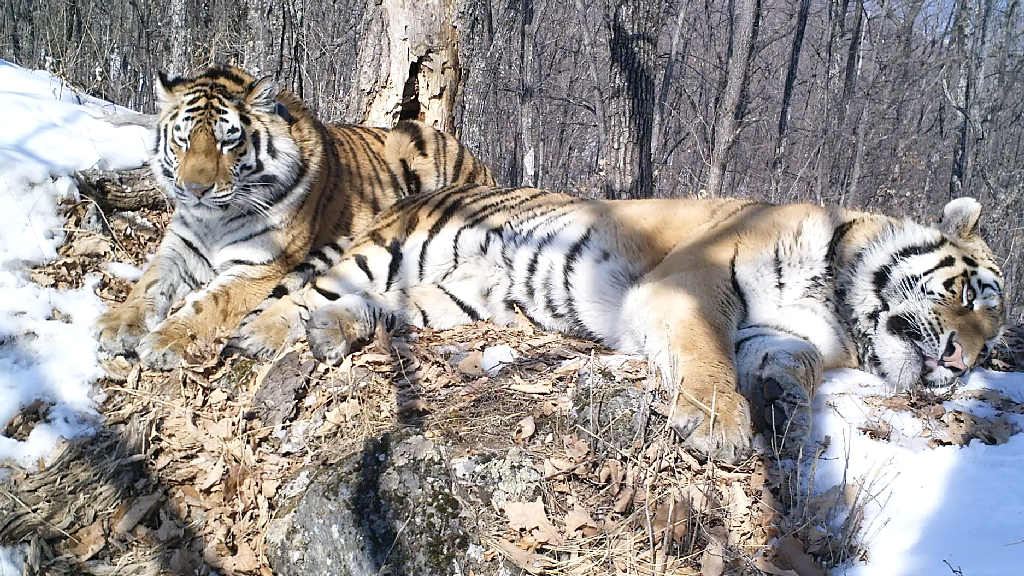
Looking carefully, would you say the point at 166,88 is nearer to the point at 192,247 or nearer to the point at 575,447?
the point at 192,247

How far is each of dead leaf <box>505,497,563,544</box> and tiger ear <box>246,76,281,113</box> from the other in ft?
8.92

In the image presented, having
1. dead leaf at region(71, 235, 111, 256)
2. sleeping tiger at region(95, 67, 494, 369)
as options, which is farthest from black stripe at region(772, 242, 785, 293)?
dead leaf at region(71, 235, 111, 256)

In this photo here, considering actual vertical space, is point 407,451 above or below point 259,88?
below

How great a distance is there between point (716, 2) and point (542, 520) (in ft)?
60.6

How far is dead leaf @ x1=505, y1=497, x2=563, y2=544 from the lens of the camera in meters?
2.35

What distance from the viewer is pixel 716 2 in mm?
17875

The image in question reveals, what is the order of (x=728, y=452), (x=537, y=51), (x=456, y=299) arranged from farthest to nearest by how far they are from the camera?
1. (x=537, y=51)
2. (x=456, y=299)
3. (x=728, y=452)

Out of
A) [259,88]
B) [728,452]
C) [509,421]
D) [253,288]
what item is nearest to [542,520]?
[509,421]

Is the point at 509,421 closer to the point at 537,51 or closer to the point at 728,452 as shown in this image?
the point at 728,452

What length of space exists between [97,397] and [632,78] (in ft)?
18.9

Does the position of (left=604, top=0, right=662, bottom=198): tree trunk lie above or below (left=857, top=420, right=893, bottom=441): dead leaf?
above

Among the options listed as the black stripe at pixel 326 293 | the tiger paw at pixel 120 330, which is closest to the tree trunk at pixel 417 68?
the black stripe at pixel 326 293

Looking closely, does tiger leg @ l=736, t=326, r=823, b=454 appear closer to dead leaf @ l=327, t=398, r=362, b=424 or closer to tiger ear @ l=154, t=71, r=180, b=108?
dead leaf @ l=327, t=398, r=362, b=424

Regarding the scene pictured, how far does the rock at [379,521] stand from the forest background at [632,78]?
3.66 metres
